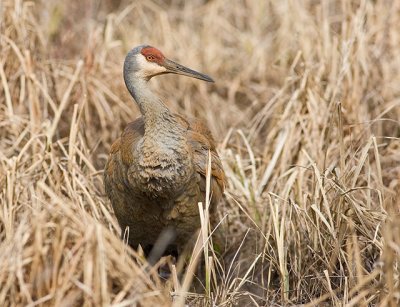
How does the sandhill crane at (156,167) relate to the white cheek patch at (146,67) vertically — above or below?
Result: below

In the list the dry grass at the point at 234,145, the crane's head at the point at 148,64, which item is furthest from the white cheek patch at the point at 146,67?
the dry grass at the point at 234,145

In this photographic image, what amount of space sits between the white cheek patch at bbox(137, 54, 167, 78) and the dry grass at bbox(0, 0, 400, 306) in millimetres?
775

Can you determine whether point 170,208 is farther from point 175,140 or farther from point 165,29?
point 165,29

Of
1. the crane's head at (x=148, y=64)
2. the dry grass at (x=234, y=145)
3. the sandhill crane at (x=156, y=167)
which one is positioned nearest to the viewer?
the dry grass at (x=234, y=145)

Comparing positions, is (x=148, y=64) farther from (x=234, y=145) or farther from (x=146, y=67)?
(x=234, y=145)

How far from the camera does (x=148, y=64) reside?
4.24 metres

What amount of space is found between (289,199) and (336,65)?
1513 millimetres

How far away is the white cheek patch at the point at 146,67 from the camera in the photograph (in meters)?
4.22

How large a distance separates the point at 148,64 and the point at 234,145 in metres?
1.35

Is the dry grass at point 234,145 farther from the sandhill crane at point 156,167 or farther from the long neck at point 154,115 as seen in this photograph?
the long neck at point 154,115

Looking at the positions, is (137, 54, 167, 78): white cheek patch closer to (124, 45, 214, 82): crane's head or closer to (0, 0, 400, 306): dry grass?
(124, 45, 214, 82): crane's head

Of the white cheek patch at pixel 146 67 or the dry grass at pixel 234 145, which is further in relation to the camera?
the white cheek patch at pixel 146 67

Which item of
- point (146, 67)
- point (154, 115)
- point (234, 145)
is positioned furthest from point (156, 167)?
point (234, 145)

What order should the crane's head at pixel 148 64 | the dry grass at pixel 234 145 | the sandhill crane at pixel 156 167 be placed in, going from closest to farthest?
1. the dry grass at pixel 234 145
2. the sandhill crane at pixel 156 167
3. the crane's head at pixel 148 64
